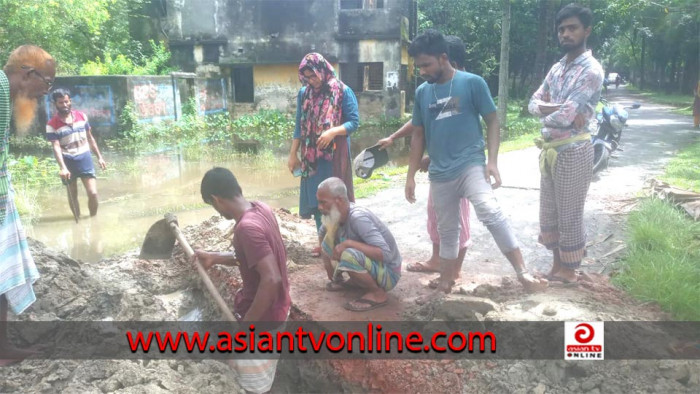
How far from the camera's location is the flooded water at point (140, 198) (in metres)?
6.10

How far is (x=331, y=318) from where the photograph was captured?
3301mm

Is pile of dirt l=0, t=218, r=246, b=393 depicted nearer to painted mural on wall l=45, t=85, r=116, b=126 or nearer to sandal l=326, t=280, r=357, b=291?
sandal l=326, t=280, r=357, b=291

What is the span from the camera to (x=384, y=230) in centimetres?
344

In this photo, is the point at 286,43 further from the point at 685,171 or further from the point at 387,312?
the point at 387,312

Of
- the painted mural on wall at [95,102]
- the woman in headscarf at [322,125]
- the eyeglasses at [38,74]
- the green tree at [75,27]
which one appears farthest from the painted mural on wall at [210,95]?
the eyeglasses at [38,74]

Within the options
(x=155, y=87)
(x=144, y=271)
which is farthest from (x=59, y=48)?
(x=144, y=271)

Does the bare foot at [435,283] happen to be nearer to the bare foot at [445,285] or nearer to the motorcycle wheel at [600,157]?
the bare foot at [445,285]

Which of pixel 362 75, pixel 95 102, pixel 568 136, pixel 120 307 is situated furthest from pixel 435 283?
pixel 362 75

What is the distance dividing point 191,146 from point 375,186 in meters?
7.80

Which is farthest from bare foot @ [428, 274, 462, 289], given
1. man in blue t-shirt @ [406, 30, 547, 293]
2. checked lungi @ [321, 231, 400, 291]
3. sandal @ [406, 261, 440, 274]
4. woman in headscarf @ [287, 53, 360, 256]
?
woman in headscarf @ [287, 53, 360, 256]

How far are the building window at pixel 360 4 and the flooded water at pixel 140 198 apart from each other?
29.8 feet

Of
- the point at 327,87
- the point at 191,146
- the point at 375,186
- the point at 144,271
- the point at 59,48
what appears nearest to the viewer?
the point at 327,87

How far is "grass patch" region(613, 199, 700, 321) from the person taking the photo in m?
3.12

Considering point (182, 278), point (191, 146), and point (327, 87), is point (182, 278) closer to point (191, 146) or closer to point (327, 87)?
point (327, 87)
